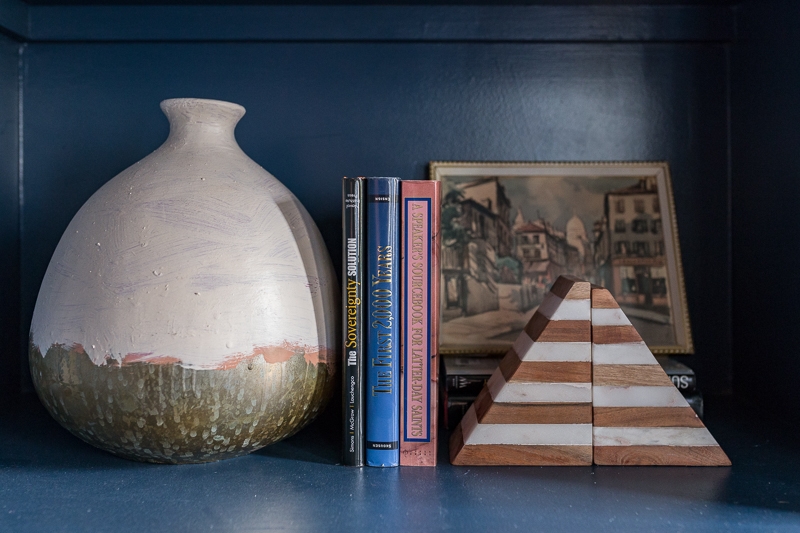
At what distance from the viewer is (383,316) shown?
0.69 meters

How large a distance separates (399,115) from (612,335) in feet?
1.77

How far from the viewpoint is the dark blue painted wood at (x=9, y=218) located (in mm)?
929

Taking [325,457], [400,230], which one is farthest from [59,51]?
[325,457]

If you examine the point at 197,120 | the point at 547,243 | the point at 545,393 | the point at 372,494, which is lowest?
the point at 372,494

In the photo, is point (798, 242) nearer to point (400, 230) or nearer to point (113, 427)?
point (400, 230)

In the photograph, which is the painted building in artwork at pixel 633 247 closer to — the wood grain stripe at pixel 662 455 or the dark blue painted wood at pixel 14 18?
the wood grain stripe at pixel 662 455

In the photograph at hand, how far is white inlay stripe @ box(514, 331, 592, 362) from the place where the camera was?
2.22 feet

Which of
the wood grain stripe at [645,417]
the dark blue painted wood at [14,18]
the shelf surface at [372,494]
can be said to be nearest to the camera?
the shelf surface at [372,494]

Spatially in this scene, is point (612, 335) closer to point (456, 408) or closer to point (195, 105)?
point (456, 408)

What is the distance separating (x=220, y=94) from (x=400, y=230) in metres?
0.50

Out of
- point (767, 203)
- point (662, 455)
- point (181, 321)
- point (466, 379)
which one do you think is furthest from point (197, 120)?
point (767, 203)

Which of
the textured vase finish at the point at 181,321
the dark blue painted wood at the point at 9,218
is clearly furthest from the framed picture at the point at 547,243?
the dark blue painted wood at the point at 9,218

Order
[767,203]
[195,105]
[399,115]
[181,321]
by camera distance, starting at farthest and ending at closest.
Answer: [399,115] < [767,203] < [195,105] < [181,321]

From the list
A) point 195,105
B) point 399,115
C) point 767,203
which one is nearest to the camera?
point 195,105
